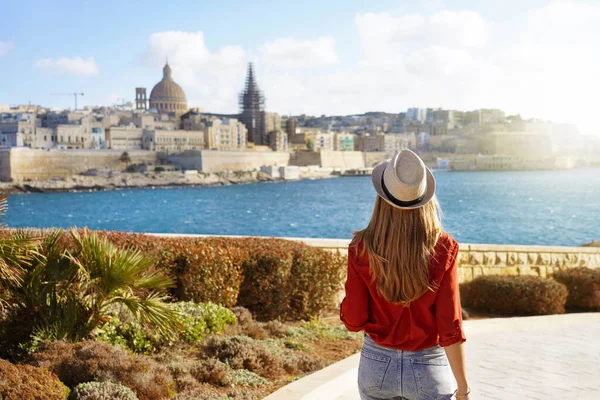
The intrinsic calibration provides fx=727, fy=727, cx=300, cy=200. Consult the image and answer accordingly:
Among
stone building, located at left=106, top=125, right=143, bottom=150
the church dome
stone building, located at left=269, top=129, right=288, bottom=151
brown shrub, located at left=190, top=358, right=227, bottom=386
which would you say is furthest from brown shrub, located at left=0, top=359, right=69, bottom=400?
the church dome

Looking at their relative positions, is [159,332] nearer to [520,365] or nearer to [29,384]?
[29,384]

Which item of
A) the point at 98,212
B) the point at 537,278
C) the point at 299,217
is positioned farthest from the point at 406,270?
the point at 98,212

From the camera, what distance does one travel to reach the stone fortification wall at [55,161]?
82.4m

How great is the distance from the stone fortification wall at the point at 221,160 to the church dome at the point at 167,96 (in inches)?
1598

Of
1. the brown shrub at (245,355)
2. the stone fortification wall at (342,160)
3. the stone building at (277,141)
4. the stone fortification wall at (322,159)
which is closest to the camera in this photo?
the brown shrub at (245,355)

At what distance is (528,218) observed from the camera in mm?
49719

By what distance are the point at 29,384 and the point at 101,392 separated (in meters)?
0.36

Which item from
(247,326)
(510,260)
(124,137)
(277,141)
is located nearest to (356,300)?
(247,326)

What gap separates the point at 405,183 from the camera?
2219mm

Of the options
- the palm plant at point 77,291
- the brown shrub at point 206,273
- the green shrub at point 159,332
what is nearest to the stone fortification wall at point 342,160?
the brown shrub at point 206,273

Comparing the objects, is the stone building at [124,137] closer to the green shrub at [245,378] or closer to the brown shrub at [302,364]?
the brown shrub at [302,364]

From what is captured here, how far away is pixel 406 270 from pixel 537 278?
6517mm

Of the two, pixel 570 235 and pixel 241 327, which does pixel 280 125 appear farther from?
A: pixel 241 327

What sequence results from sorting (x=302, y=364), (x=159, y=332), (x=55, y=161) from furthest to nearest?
(x=55, y=161) < (x=302, y=364) < (x=159, y=332)
